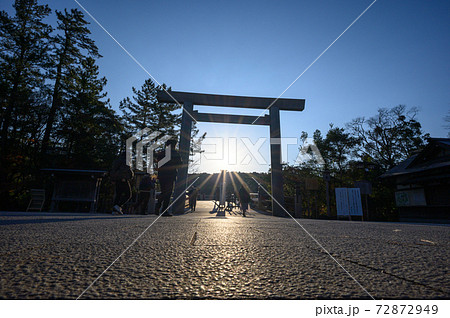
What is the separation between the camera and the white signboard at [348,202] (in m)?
10.3

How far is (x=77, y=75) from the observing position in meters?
17.0

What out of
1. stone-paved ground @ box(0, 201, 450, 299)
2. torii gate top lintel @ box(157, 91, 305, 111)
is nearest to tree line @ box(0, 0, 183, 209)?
torii gate top lintel @ box(157, 91, 305, 111)

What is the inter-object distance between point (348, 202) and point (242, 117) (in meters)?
6.41

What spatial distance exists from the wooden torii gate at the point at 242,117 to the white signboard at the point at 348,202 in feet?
10.4

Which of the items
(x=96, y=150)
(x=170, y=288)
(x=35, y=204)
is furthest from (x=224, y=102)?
(x=96, y=150)

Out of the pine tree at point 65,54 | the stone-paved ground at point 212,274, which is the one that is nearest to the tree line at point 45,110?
the pine tree at point 65,54

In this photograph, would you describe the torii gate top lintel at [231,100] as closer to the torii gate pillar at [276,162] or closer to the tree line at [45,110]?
→ the torii gate pillar at [276,162]

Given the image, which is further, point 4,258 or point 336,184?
point 336,184

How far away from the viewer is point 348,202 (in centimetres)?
1046

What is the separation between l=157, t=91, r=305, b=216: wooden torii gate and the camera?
8973 mm

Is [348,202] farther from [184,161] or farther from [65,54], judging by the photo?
[65,54]

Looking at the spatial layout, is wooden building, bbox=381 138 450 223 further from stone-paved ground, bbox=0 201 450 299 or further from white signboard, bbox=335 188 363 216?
stone-paved ground, bbox=0 201 450 299

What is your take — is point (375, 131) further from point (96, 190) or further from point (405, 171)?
point (96, 190)
